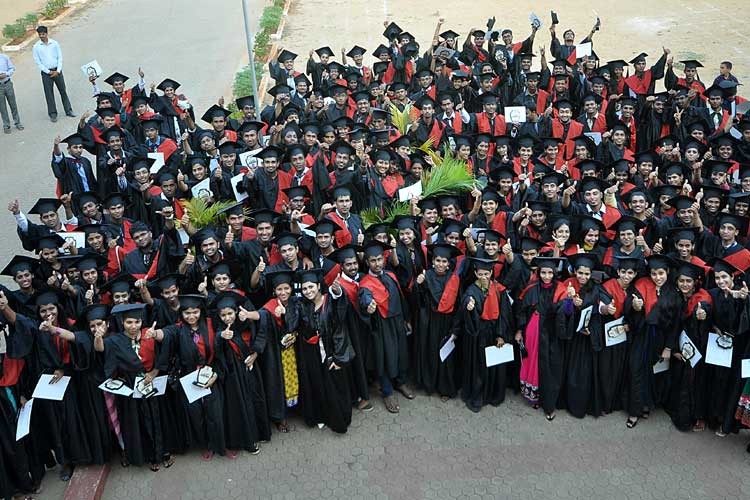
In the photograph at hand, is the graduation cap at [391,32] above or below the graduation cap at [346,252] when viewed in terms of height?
above

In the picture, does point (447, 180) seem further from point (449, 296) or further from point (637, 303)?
point (637, 303)

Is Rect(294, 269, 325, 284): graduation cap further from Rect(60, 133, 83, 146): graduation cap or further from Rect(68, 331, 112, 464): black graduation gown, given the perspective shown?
Rect(60, 133, 83, 146): graduation cap

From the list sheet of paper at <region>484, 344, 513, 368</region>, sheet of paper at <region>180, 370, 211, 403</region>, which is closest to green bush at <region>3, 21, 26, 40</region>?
sheet of paper at <region>180, 370, 211, 403</region>

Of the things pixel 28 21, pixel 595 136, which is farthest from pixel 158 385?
pixel 28 21

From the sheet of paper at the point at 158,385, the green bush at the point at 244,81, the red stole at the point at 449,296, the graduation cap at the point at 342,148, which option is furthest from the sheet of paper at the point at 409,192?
the green bush at the point at 244,81

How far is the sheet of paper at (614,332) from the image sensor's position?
23.4ft

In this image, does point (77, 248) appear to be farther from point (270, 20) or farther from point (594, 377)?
point (270, 20)

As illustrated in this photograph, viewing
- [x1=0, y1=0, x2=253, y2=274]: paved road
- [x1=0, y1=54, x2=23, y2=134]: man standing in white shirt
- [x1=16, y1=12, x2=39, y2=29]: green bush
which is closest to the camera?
[x1=0, y1=0, x2=253, y2=274]: paved road

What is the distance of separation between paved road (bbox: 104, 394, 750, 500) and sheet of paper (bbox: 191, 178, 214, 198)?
308 cm

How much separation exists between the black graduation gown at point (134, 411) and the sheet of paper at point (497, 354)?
10.1ft

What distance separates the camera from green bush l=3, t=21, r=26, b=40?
22.0 meters

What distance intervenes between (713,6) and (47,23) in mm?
21865

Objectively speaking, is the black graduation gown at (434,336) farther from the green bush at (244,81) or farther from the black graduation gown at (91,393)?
the green bush at (244,81)

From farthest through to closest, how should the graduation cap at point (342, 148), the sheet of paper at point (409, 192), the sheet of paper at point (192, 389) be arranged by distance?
the graduation cap at point (342, 148)
the sheet of paper at point (409, 192)
the sheet of paper at point (192, 389)
